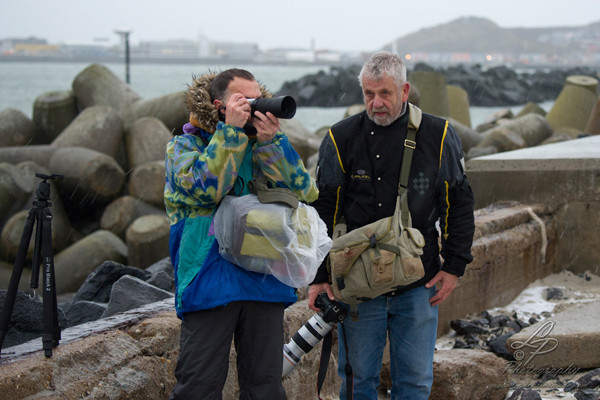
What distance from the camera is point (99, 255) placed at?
10.4m

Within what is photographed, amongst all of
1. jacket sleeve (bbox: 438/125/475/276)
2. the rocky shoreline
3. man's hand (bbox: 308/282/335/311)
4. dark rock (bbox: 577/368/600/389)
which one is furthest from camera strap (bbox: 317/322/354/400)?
the rocky shoreline

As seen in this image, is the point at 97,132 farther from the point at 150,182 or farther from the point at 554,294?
the point at 554,294

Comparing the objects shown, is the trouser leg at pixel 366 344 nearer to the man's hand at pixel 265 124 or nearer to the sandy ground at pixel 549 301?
the man's hand at pixel 265 124

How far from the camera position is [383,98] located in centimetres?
327

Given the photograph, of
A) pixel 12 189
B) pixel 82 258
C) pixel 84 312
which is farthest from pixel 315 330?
pixel 12 189

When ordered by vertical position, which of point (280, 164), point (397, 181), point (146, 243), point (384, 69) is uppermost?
point (384, 69)

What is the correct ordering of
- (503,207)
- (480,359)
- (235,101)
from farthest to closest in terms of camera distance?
(503,207) < (480,359) < (235,101)

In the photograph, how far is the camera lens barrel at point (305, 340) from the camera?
11.3 feet

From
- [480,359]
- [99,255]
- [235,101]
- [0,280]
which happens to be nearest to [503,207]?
[480,359]

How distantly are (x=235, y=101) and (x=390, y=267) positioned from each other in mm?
997

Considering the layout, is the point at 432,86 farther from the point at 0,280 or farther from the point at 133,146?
Answer: the point at 0,280

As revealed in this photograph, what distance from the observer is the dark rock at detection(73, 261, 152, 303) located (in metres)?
5.65

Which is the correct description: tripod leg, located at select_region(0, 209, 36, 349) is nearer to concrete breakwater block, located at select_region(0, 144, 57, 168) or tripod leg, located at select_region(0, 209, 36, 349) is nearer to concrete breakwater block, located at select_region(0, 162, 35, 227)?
concrete breakwater block, located at select_region(0, 162, 35, 227)

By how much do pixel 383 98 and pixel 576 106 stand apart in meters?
17.5
